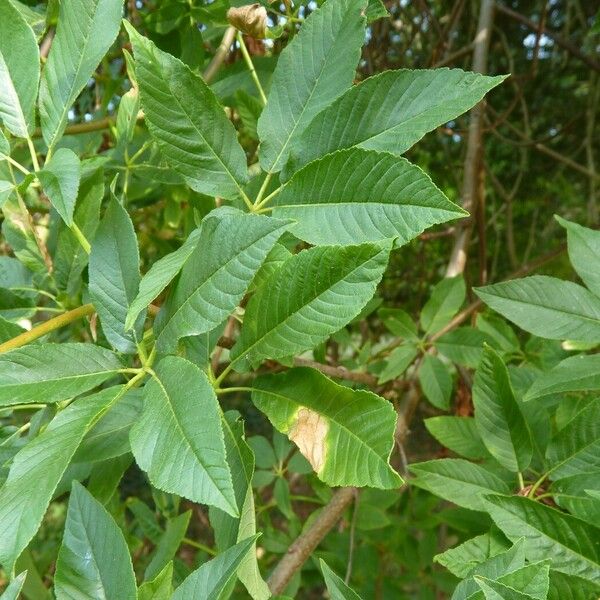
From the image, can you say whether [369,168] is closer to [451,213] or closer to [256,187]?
[451,213]

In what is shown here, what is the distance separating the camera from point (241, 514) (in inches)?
21.4

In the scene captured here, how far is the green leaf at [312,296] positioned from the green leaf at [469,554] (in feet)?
0.90

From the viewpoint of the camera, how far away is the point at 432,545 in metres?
1.29

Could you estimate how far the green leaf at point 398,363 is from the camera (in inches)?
40.5

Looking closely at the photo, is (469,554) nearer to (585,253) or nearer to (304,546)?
(304,546)

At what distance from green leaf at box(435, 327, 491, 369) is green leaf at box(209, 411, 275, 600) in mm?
577

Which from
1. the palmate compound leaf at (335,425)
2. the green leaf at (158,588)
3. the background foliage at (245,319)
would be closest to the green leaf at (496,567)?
the background foliage at (245,319)

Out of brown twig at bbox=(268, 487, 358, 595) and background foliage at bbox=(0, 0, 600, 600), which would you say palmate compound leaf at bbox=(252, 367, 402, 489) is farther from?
brown twig at bbox=(268, 487, 358, 595)

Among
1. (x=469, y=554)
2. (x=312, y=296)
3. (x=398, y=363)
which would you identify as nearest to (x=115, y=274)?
(x=312, y=296)

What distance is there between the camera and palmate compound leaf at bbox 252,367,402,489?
1.53 feet

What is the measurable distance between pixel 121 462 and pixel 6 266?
11.8 inches

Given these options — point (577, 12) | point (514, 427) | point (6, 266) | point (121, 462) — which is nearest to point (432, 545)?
point (514, 427)

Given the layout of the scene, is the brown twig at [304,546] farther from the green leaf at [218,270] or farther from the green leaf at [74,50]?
the green leaf at [74,50]

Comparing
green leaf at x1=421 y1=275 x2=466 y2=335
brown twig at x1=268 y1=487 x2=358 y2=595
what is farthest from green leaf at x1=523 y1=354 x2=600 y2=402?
green leaf at x1=421 y1=275 x2=466 y2=335
